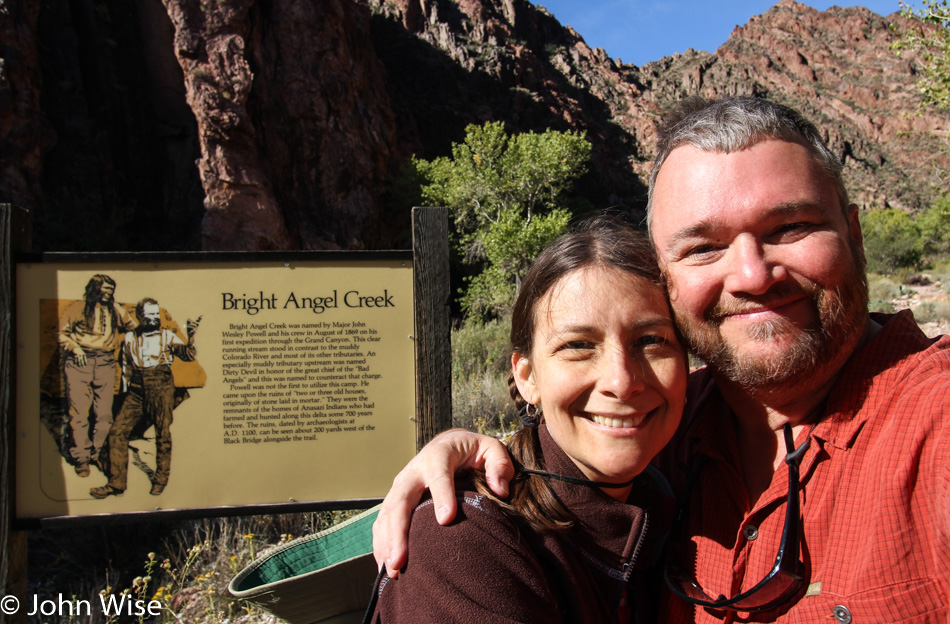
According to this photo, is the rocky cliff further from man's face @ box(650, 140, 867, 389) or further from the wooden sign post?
man's face @ box(650, 140, 867, 389)

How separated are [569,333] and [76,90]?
17926mm

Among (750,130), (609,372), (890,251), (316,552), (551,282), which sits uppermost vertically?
(890,251)

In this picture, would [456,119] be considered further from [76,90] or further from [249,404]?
[249,404]

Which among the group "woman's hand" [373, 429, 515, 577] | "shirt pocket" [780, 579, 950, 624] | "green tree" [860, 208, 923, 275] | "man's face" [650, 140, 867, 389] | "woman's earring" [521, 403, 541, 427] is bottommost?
"shirt pocket" [780, 579, 950, 624]

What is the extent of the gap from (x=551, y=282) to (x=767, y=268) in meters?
0.47

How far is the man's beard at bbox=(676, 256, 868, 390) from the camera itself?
1.27m

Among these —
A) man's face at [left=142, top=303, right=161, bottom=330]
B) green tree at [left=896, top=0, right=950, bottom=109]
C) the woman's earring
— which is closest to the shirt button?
the woman's earring

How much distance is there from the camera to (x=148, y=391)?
2434 mm

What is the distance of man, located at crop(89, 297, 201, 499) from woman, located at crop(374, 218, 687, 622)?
1679 millimetres

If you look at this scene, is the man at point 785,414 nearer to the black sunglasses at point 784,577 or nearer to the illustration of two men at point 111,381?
the black sunglasses at point 784,577

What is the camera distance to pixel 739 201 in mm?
1298

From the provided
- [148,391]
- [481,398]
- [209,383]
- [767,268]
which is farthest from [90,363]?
[481,398]

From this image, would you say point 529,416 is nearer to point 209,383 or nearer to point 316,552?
point 316,552

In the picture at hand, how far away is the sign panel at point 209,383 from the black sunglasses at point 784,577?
1.51m
